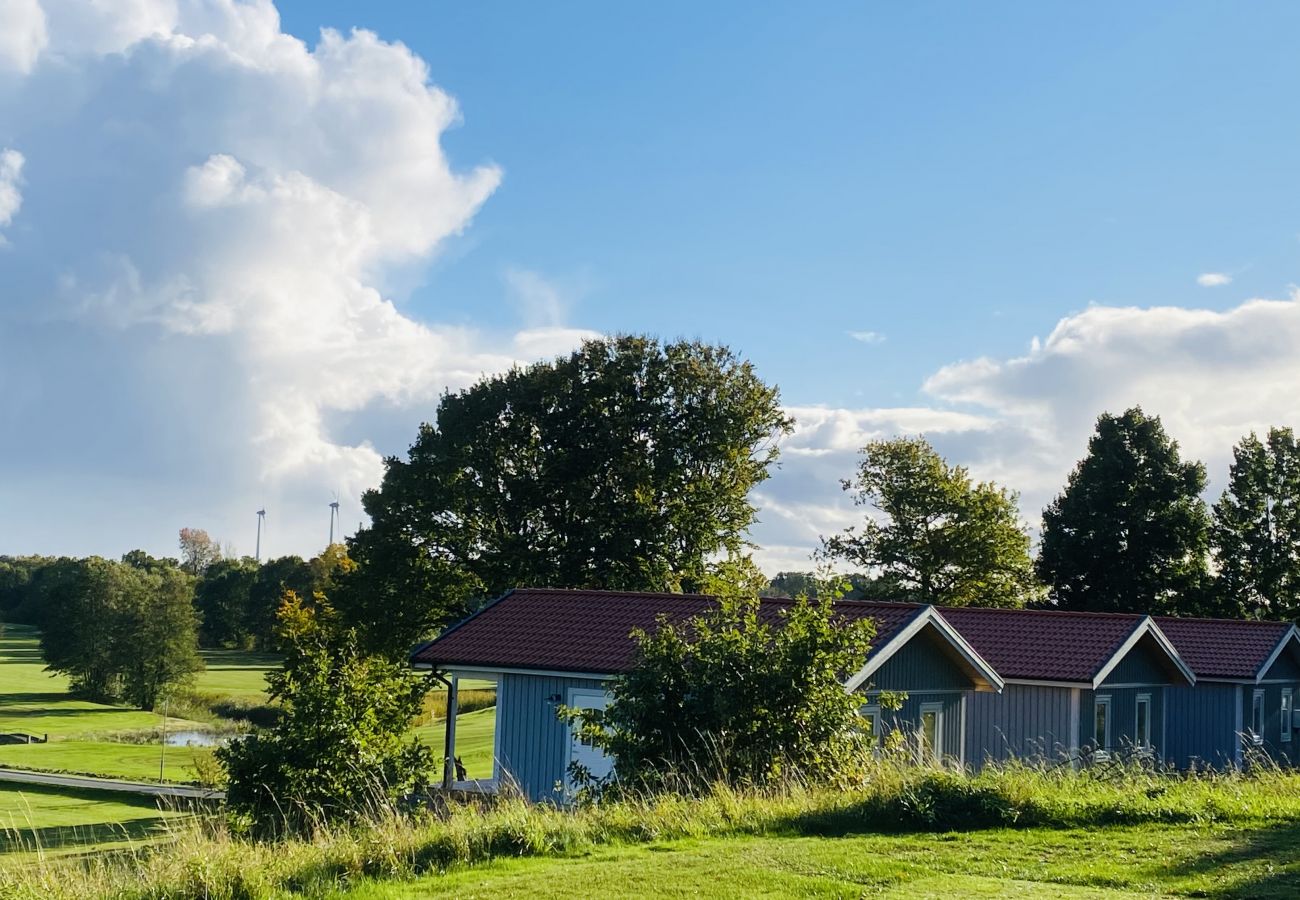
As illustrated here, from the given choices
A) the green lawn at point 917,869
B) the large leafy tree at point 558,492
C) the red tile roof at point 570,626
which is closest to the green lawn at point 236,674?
the large leafy tree at point 558,492

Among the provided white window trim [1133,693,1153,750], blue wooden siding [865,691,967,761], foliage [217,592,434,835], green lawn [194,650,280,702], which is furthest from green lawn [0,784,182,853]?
white window trim [1133,693,1153,750]

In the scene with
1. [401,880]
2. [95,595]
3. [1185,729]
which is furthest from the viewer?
[95,595]

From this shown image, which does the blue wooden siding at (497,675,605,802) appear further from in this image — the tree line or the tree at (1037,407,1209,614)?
the tree line

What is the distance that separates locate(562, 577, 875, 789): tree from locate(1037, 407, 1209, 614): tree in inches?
1503

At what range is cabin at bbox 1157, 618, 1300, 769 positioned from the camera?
95.1ft

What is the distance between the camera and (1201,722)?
96.5ft

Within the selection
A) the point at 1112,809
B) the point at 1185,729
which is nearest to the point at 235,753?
the point at 1112,809

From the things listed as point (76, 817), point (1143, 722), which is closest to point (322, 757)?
point (1143, 722)

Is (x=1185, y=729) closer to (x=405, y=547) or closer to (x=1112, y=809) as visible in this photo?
(x=1112, y=809)

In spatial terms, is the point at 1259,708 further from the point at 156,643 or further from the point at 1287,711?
the point at 156,643

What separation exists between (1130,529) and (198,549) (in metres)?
123

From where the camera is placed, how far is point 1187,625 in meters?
31.5

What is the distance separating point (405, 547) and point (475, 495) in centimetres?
281

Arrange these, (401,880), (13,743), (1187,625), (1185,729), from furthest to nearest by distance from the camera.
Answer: (13,743)
(1187,625)
(1185,729)
(401,880)
